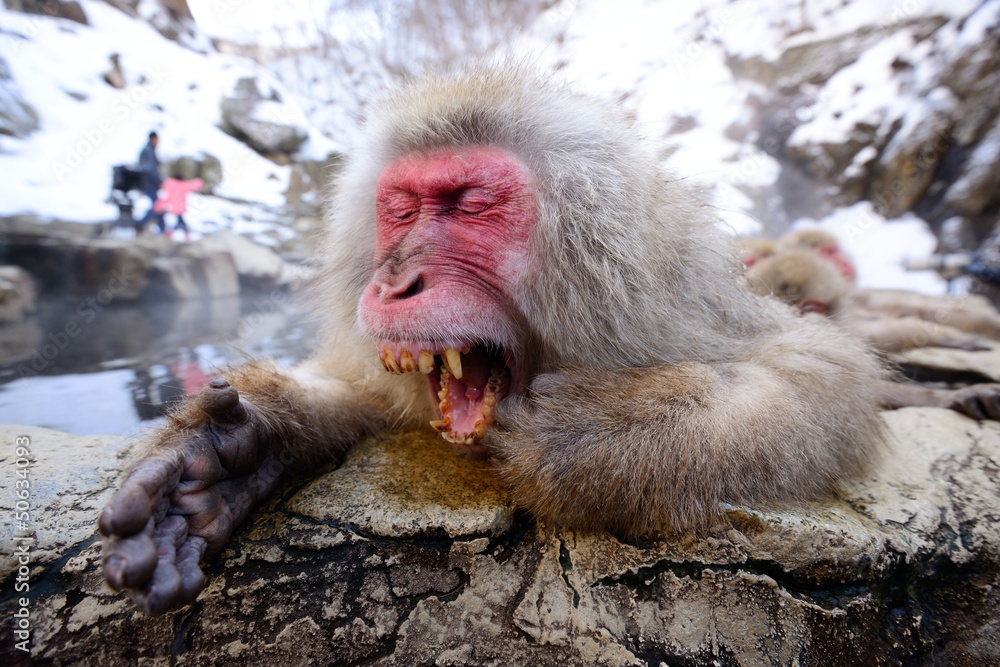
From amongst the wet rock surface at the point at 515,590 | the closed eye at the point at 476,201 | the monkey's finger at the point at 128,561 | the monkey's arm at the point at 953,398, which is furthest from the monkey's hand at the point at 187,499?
the monkey's arm at the point at 953,398

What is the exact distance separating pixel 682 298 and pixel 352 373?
1396 mm

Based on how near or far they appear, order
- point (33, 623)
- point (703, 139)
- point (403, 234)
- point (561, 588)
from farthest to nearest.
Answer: point (703, 139)
point (403, 234)
point (561, 588)
point (33, 623)

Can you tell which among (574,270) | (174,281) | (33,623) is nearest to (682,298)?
(574,270)

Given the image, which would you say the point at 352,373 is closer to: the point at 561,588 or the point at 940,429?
the point at 561,588

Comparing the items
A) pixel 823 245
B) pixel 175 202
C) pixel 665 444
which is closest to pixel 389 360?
pixel 665 444

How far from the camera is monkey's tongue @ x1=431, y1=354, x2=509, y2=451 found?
5.90 feet

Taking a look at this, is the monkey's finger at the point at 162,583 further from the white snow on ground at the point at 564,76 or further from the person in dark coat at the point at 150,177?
the person in dark coat at the point at 150,177

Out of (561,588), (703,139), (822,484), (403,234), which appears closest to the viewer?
(561,588)

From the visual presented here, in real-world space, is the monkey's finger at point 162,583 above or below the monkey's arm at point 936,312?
below

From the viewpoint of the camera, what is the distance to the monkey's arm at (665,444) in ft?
4.90

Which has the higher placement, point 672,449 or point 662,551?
point 672,449

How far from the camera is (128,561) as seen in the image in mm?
1089

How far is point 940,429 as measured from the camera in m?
2.49

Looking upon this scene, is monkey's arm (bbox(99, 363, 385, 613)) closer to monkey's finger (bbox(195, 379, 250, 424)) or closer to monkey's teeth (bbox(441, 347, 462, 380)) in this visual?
monkey's finger (bbox(195, 379, 250, 424))
